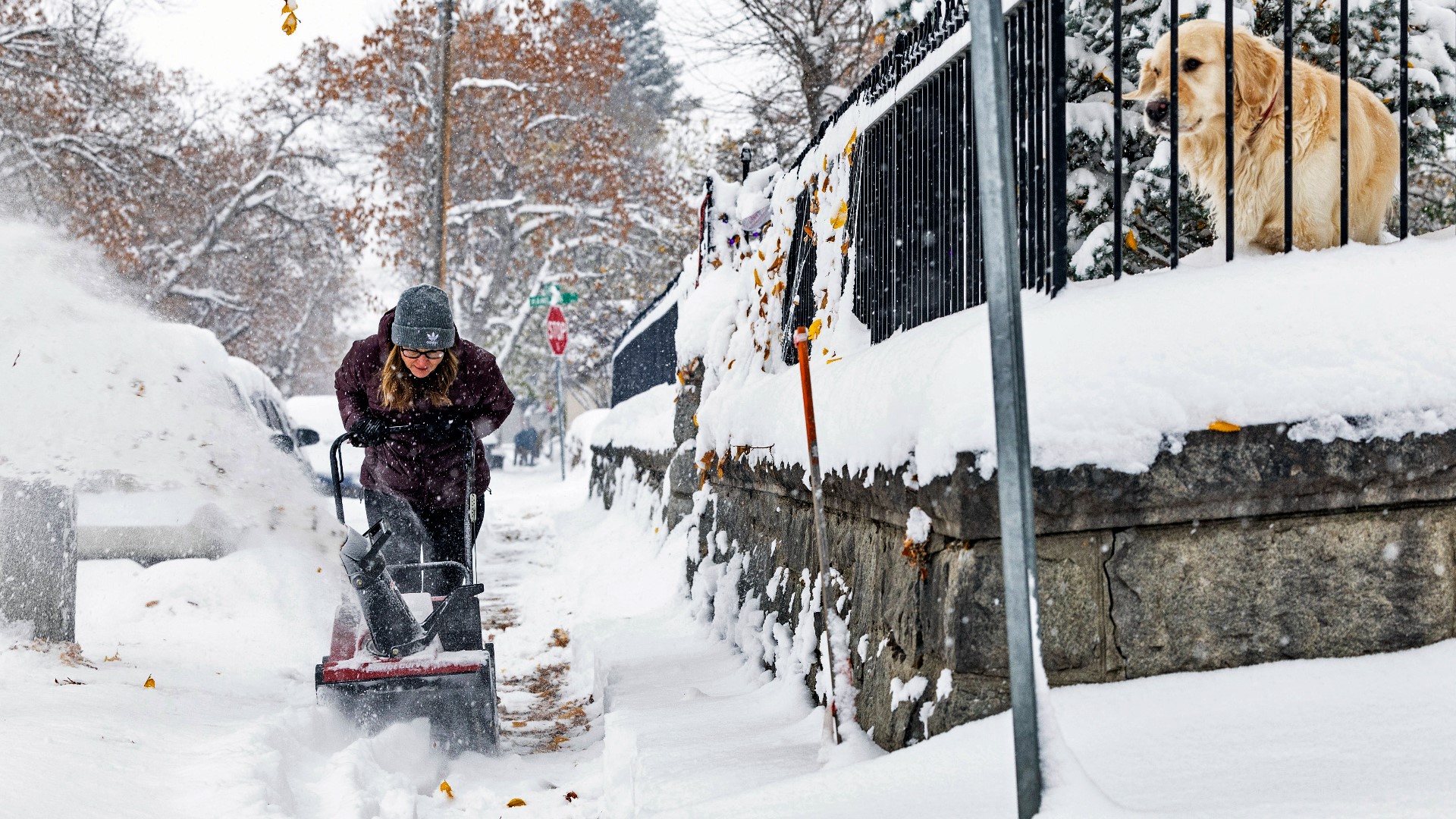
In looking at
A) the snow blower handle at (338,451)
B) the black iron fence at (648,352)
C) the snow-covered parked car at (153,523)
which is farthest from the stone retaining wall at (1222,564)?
the black iron fence at (648,352)

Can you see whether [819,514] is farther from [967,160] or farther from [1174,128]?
[1174,128]

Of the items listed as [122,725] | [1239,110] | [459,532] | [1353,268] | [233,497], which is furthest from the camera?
[233,497]

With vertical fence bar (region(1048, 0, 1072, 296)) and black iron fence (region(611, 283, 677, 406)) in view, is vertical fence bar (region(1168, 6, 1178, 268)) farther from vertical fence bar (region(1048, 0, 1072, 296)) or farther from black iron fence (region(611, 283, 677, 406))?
black iron fence (region(611, 283, 677, 406))

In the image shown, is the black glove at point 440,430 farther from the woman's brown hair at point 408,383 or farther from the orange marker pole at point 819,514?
the orange marker pole at point 819,514

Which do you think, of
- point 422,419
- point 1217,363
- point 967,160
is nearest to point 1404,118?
point 1217,363

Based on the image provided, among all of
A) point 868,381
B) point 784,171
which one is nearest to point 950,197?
point 868,381

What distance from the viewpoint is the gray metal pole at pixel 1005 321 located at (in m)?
1.95

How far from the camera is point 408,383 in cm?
473

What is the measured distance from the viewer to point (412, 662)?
13.7 feet

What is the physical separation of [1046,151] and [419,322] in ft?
8.57

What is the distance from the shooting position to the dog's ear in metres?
3.42

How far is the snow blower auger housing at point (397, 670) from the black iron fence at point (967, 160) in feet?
7.21

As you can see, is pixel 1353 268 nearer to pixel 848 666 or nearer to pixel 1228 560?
pixel 1228 560

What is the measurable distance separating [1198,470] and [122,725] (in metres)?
3.74
